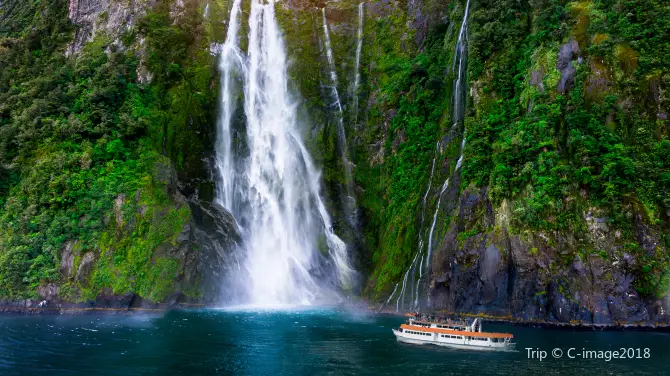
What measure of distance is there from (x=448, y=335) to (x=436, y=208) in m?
11.5

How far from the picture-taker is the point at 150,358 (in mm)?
20781

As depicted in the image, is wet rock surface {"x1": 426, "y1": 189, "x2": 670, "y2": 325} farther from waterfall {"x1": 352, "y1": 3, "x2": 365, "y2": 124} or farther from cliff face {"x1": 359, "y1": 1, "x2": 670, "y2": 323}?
waterfall {"x1": 352, "y1": 3, "x2": 365, "y2": 124}

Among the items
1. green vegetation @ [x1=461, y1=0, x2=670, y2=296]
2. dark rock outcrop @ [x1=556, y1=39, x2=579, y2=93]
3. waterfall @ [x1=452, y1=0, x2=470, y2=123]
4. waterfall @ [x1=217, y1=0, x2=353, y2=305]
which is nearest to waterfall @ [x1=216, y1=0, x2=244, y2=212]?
waterfall @ [x1=217, y1=0, x2=353, y2=305]

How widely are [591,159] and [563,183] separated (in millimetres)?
2136

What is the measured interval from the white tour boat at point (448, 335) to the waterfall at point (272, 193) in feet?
42.7

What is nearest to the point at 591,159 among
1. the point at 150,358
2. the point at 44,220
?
the point at 150,358

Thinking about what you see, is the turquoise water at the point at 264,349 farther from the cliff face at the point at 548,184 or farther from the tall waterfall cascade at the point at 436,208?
the tall waterfall cascade at the point at 436,208

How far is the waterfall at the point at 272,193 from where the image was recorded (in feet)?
126

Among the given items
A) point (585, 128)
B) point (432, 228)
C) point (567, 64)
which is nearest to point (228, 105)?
point (432, 228)

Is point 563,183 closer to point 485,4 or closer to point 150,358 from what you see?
point 485,4

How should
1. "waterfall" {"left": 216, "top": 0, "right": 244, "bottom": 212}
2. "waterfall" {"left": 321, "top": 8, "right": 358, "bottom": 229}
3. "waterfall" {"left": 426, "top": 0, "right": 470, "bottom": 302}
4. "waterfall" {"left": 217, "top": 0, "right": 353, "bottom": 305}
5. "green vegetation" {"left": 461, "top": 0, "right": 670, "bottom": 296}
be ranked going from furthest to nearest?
"waterfall" {"left": 321, "top": 8, "right": 358, "bottom": 229}, "waterfall" {"left": 216, "top": 0, "right": 244, "bottom": 212}, "waterfall" {"left": 217, "top": 0, "right": 353, "bottom": 305}, "waterfall" {"left": 426, "top": 0, "right": 470, "bottom": 302}, "green vegetation" {"left": 461, "top": 0, "right": 670, "bottom": 296}

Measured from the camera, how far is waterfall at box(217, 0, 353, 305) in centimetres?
3844

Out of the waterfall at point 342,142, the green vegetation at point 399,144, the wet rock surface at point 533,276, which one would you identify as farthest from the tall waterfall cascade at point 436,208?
the waterfall at point 342,142

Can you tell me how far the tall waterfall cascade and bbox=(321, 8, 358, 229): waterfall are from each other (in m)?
6.63
